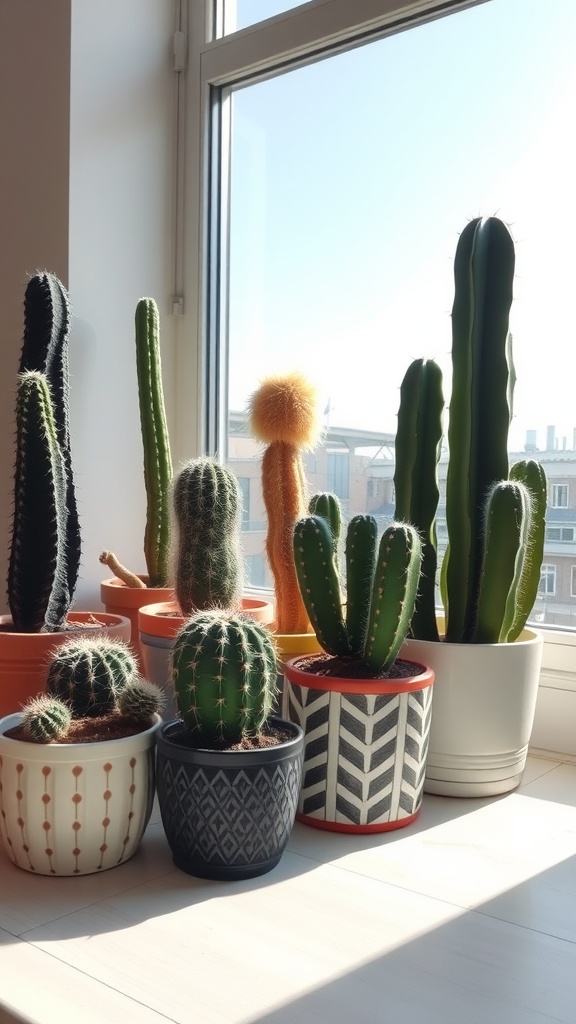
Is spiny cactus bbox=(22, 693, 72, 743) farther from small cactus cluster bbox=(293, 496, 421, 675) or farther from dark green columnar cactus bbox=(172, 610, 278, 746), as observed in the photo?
small cactus cluster bbox=(293, 496, 421, 675)

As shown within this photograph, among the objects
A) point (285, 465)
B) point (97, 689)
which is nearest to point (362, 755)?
point (97, 689)

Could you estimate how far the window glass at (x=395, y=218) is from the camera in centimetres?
112

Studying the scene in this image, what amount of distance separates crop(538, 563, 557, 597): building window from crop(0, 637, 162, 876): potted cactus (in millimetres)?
581

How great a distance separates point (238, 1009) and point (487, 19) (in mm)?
1180

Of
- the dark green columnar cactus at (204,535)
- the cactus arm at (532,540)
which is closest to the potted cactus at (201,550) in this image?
the dark green columnar cactus at (204,535)

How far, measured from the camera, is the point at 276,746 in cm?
76

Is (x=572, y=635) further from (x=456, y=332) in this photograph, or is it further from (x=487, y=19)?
(x=487, y=19)

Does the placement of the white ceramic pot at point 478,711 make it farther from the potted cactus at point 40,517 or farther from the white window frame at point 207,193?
the white window frame at point 207,193

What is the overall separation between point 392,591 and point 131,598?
52 centimetres

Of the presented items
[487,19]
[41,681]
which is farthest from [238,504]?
[487,19]

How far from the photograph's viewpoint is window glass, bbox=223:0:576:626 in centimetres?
112

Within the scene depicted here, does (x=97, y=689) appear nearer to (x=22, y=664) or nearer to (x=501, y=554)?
(x=22, y=664)

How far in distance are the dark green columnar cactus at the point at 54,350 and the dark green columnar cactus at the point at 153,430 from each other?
5.3 inches

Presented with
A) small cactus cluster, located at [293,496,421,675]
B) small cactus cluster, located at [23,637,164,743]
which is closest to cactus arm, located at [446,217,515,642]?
small cactus cluster, located at [293,496,421,675]
